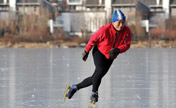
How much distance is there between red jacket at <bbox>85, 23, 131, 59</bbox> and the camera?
6.74 m

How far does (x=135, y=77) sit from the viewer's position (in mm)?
11281

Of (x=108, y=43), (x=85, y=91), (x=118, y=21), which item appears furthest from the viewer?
(x=85, y=91)

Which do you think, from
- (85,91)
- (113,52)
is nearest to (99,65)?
(113,52)

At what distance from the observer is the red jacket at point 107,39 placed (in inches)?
265

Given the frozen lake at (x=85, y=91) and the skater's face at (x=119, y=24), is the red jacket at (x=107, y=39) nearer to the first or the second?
the skater's face at (x=119, y=24)

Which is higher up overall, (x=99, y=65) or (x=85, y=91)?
(x=99, y=65)

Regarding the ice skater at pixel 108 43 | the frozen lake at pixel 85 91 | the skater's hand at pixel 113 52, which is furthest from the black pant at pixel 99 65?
the frozen lake at pixel 85 91

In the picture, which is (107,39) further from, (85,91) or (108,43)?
(85,91)

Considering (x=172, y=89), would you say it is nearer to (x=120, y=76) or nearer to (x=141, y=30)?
(x=120, y=76)

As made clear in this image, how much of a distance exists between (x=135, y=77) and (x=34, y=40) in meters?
34.9

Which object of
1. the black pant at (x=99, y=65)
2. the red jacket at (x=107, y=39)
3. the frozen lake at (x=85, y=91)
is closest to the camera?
the red jacket at (x=107, y=39)

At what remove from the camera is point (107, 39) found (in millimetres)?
6789

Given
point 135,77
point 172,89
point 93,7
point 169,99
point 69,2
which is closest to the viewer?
point 169,99

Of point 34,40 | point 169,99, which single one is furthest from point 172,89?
point 34,40
